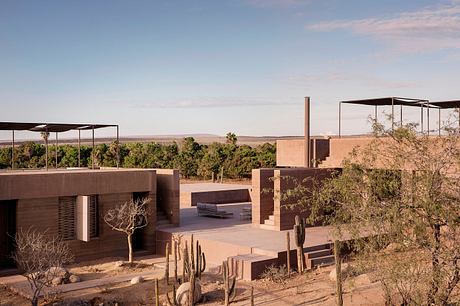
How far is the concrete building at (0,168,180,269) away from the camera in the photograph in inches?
703

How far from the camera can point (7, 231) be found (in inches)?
704

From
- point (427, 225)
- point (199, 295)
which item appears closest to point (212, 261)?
point (199, 295)

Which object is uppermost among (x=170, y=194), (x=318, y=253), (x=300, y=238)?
(x=170, y=194)

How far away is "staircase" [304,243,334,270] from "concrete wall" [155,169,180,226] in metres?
6.75

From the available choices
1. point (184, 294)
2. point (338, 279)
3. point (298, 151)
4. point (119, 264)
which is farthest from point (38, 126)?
point (338, 279)

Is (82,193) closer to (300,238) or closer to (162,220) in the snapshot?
(162,220)

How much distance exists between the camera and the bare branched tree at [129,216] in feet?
62.6

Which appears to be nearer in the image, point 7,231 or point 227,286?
point 227,286

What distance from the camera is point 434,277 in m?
9.80

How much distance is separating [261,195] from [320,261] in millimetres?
4286

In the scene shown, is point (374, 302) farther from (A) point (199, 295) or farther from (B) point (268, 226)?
(B) point (268, 226)

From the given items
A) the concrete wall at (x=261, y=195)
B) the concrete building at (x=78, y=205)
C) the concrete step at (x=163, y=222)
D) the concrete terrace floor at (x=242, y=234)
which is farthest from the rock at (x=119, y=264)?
the concrete wall at (x=261, y=195)

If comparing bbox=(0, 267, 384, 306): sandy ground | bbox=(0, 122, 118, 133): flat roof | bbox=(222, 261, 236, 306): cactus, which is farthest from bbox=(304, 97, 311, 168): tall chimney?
bbox=(222, 261, 236, 306): cactus

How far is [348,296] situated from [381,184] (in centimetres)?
488
